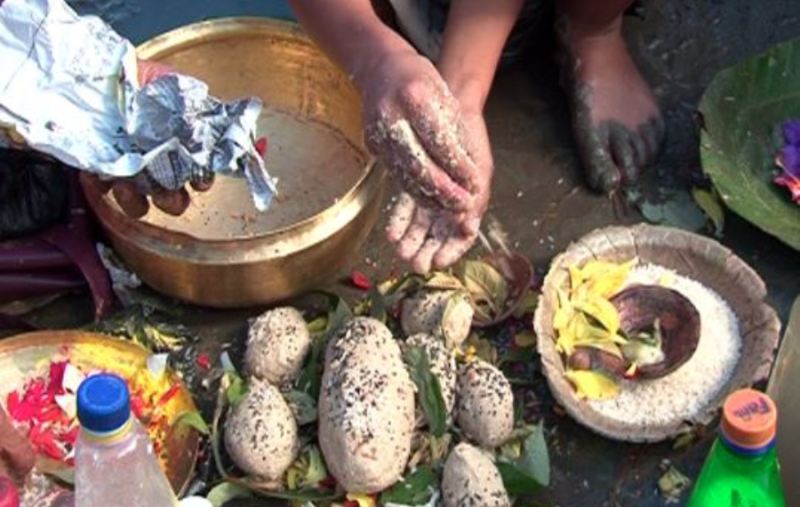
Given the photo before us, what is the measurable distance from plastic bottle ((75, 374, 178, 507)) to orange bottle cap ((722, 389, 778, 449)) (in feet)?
2.20

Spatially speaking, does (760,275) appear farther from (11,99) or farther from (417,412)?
(11,99)

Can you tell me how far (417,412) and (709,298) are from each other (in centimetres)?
61

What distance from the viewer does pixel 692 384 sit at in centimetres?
227

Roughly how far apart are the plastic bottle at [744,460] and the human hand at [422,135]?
73 centimetres

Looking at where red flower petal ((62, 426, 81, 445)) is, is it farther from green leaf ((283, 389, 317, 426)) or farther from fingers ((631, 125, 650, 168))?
fingers ((631, 125, 650, 168))

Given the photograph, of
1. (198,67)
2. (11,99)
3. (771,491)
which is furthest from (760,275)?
(11,99)

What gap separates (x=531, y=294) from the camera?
2.43 m

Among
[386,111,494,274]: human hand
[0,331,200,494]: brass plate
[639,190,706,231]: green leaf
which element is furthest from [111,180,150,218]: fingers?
[639,190,706,231]: green leaf

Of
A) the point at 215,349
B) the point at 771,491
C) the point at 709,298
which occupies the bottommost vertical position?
the point at 215,349

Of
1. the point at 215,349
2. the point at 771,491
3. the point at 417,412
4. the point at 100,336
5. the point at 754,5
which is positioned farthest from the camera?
the point at 754,5

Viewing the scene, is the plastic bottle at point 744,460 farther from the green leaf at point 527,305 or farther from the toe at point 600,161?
the toe at point 600,161

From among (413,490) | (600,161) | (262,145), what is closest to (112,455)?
(413,490)

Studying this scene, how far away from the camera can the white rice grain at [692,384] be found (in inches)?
88.0

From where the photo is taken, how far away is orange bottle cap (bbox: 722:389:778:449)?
1463 mm
